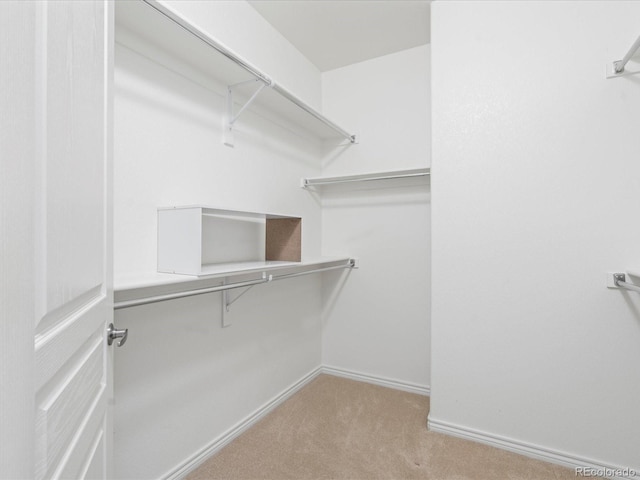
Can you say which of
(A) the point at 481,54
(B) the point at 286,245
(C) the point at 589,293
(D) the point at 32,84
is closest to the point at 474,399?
(C) the point at 589,293

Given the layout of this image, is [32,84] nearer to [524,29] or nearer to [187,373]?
[187,373]

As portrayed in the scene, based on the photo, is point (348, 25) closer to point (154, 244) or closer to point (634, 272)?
point (154, 244)

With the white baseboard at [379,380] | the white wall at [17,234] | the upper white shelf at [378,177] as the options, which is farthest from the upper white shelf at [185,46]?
the white baseboard at [379,380]

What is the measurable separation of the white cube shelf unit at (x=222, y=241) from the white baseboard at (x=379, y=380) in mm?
1174

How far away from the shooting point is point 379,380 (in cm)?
239

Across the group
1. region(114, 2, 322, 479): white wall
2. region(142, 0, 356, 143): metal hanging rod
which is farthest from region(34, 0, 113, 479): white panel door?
region(114, 2, 322, 479): white wall

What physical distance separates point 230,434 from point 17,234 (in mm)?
1683

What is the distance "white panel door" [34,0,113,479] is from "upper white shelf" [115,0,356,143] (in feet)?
1.31

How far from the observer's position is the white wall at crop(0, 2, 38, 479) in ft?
1.07

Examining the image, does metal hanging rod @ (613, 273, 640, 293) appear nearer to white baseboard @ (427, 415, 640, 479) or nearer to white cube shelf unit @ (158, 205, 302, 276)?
white baseboard @ (427, 415, 640, 479)

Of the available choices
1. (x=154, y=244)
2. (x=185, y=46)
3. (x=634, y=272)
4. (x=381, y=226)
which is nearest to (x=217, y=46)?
(x=185, y=46)

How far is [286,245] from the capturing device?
6.14 ft

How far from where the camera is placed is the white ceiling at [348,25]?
73.2 inches

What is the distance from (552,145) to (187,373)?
2047 millimetres
